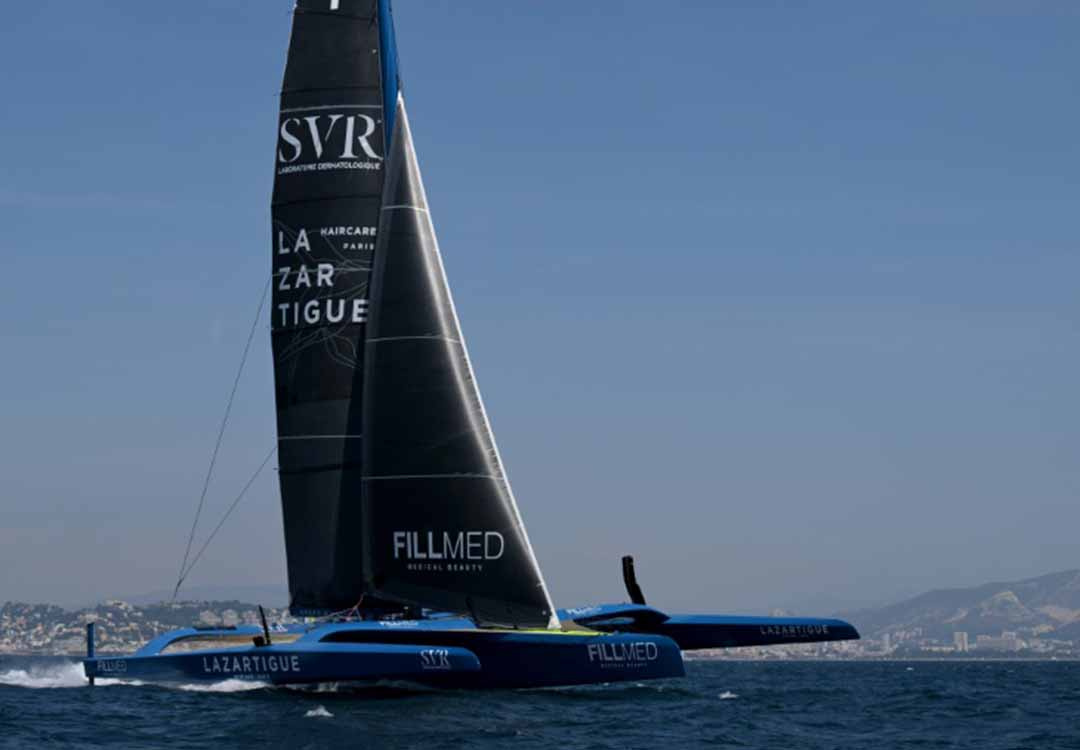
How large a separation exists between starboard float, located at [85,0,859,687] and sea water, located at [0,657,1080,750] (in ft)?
2.34

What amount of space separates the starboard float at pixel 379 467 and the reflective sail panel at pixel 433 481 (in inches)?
1.1

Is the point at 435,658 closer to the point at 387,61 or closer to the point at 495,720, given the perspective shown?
the point at 495,720

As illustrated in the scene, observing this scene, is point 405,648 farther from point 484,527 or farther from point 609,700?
point 609,700

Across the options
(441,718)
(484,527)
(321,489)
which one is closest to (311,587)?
(321,489)

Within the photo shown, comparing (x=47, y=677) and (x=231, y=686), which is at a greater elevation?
(x=47, y=677)

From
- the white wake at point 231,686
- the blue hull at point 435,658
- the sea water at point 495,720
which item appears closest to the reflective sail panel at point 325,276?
the white wake at point 231,686

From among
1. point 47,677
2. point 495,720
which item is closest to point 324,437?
point 495,720

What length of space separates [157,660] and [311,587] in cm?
299

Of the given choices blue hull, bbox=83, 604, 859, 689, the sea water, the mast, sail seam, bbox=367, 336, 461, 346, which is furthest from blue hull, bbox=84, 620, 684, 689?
sail seam, bbox=367, 336, 461, 346

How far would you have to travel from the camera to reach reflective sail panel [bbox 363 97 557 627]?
25.8 m

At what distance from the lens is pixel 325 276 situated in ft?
94.5

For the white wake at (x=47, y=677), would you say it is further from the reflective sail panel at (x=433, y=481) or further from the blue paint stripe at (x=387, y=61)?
the blue paint stripe at (x=387, y=61)

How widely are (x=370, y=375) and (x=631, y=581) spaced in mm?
7566

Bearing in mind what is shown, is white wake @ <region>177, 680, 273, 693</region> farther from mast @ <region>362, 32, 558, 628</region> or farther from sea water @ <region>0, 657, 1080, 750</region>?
mast @ <region>362, 32, 558, 628</region>
